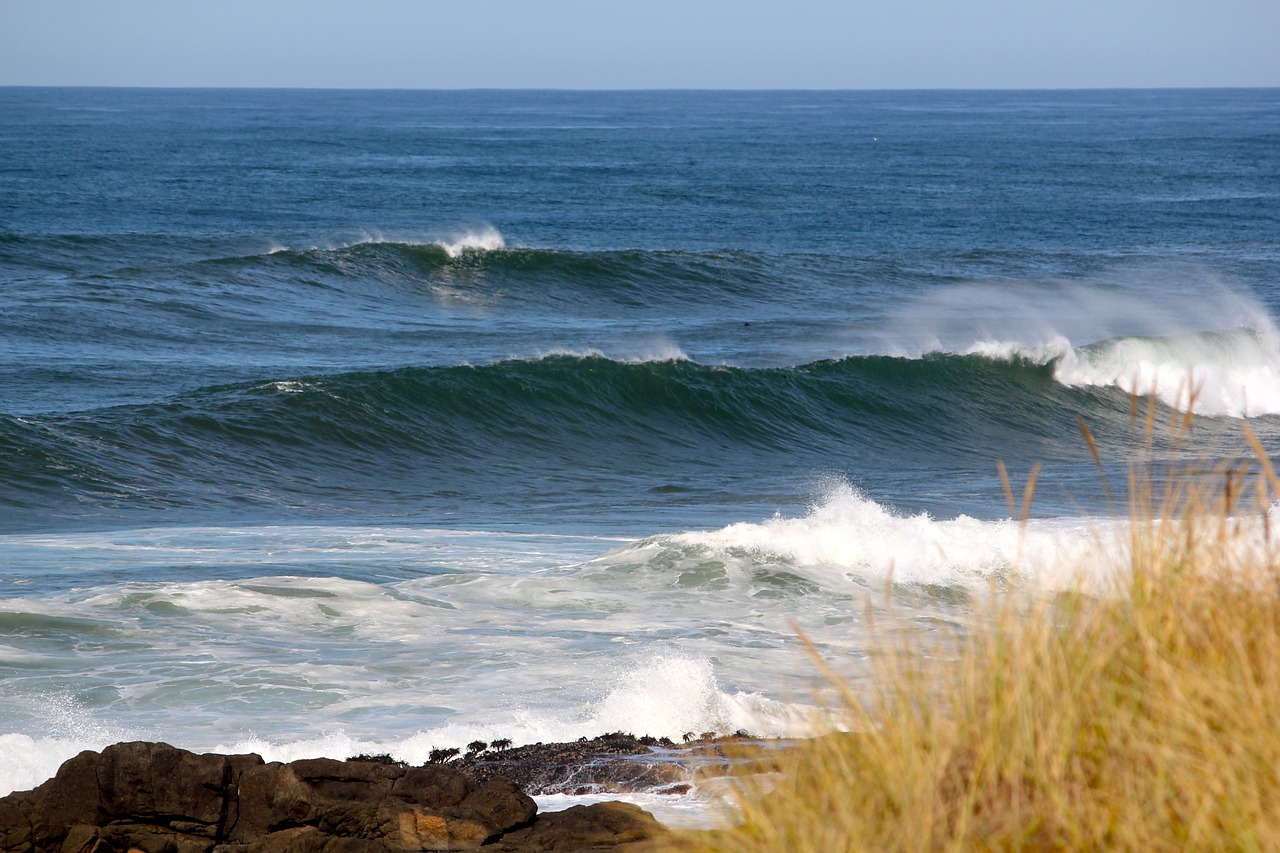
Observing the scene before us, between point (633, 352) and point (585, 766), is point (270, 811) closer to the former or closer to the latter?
point (585, 766)

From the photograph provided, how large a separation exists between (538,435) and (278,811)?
13.8 meters

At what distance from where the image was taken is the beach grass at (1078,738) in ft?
7.78

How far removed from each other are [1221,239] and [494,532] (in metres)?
35.6

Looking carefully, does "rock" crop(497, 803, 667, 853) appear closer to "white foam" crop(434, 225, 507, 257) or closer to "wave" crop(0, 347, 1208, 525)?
"wave" crop(0, 347, 1208, 525)

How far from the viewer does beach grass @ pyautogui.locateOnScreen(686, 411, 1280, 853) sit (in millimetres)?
2371

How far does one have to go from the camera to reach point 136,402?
17.5m

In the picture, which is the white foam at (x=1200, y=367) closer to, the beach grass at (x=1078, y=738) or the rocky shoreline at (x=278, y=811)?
the rocky shoreline at (x=278, y=811)

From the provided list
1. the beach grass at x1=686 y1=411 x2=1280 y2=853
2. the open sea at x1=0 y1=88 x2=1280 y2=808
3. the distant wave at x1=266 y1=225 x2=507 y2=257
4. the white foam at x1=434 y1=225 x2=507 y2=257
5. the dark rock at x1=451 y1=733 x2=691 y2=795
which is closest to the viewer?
the beach grass at x1=686 y1=411 x2=1280 y2=853

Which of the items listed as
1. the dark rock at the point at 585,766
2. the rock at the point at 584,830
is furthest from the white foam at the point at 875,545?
the rock at the point at 584,830

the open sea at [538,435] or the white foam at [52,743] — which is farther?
the open sea at [538,435]

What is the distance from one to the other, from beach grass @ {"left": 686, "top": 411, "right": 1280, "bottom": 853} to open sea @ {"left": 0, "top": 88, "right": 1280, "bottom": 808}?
35 centimetres

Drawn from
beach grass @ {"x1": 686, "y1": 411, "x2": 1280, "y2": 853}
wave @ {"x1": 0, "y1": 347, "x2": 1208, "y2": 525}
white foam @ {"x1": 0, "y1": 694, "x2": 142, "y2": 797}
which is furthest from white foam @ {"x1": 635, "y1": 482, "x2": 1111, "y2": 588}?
beach grass @ {"x1": 686, "y1": 411, "x2": 1280, "y2": 853}

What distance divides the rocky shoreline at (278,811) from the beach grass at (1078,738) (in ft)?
5.99

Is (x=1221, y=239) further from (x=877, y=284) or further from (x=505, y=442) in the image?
(x=505, y=442)
